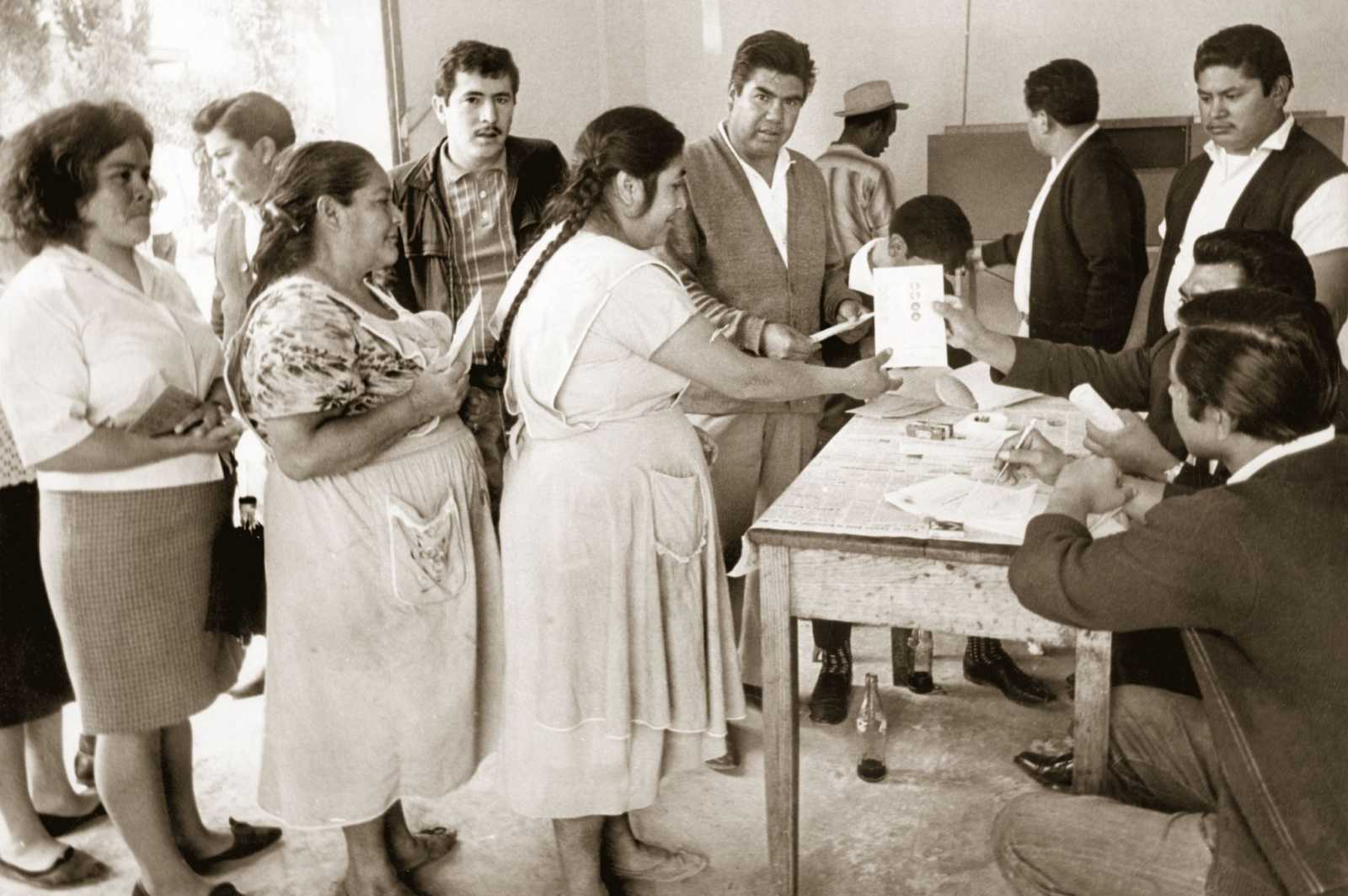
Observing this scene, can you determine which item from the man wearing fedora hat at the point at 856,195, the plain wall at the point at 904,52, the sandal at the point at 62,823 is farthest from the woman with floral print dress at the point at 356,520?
the plain wall at the point at 904,52

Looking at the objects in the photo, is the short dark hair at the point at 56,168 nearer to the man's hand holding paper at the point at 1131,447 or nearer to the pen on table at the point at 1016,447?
the pen on table at the point at 1016,447

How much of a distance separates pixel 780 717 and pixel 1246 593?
99cm

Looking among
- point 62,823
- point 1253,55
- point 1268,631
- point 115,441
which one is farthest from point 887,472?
point 62,823

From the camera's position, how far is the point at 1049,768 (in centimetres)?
295

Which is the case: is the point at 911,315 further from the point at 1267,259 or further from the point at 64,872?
the point at 64,872

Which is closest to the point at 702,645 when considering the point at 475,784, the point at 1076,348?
the point at 475,784

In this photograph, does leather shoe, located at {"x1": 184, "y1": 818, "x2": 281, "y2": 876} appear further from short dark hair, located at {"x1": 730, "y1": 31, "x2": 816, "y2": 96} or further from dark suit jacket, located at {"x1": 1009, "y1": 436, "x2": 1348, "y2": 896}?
short dark hair, located at {"x1": 730, "y1": 31, "x2": 816, "y2": 96}

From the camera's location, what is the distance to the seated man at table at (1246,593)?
1564mm

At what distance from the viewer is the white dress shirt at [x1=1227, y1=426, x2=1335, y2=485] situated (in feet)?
5.39

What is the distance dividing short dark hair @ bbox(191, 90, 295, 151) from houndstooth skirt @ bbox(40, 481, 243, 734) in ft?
4.40

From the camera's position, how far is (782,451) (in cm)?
333

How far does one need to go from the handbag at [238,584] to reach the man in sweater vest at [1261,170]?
2.57 m

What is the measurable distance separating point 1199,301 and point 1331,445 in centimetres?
31

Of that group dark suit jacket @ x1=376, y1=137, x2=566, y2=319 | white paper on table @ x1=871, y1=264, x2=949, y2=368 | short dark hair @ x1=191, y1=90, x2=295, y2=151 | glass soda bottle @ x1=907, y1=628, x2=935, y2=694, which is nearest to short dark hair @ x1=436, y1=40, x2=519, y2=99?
dark suit jacket @ x1=376, y1=137, x2=566, y2=319
